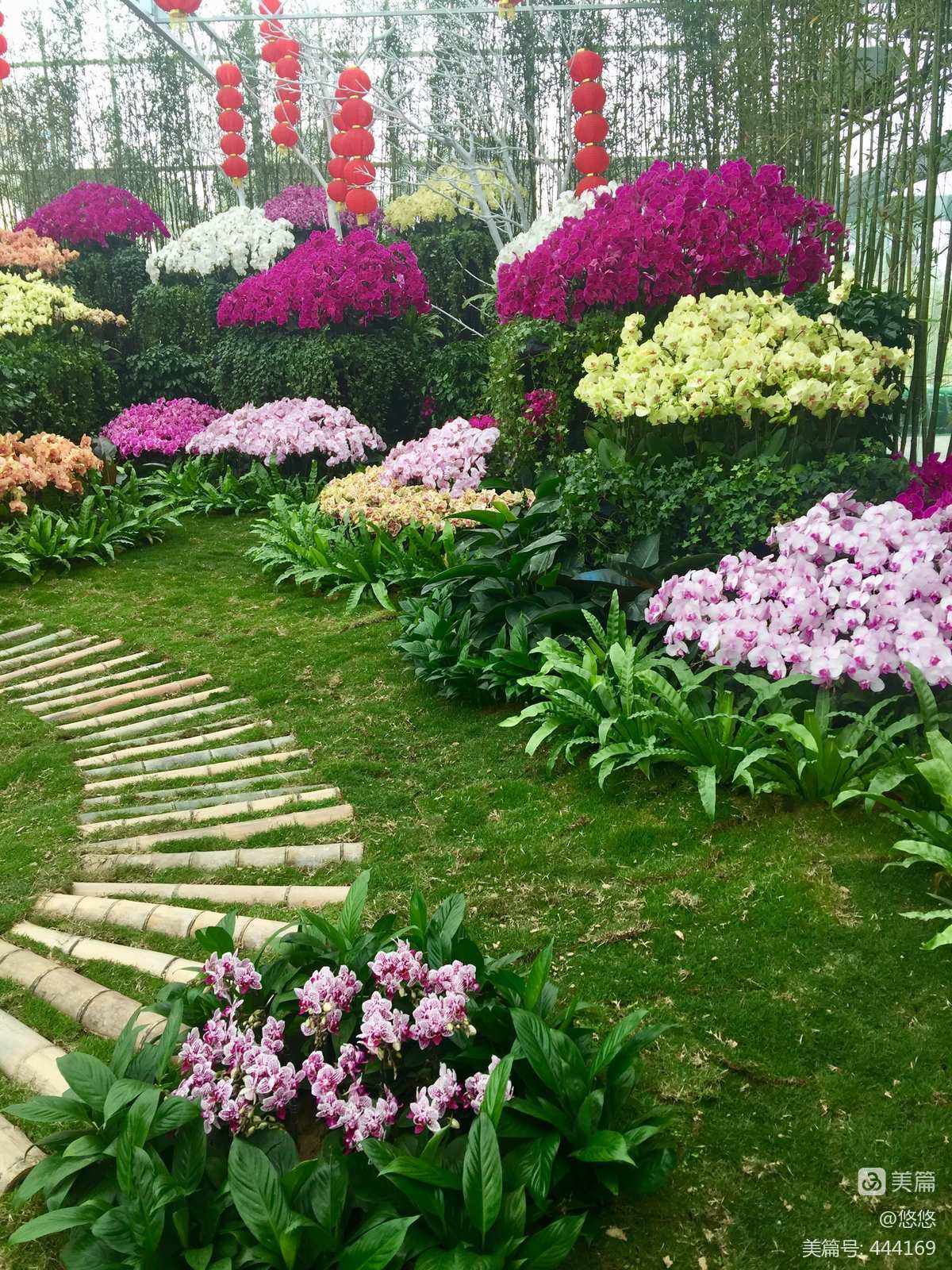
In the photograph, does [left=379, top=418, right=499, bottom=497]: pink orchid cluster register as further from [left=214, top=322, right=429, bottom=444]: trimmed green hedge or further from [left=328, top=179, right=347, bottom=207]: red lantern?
[left=328, top=179, right=347, bottom=207]: red lantern

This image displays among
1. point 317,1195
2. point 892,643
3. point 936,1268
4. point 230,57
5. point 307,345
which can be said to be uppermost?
point 230,57

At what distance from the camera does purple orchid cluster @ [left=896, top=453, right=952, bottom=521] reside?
3109 millimetres

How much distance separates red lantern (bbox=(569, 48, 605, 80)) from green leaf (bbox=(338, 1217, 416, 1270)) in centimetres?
840

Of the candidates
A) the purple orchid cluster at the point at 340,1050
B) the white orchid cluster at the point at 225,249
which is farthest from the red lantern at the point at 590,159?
the purple orchid cluster at the point at 340,1050

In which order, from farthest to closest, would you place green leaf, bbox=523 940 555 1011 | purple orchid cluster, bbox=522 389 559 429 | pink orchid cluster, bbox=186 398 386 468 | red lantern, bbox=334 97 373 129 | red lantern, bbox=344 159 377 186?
red lantern, bbox=344 159 377 186
red lantern, bbox=334 97 373 129
pink orchid cluster, bbox=186 398 386 468
purple orchid cluster, bbox=522 389 559 429
green leaf, bbox=523 940 555 1011

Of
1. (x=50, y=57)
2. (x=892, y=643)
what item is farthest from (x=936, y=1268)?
(x=50, y=57)

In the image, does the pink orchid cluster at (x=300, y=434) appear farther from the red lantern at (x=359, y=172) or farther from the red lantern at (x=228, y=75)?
the red lantern at (x=228, y=75)

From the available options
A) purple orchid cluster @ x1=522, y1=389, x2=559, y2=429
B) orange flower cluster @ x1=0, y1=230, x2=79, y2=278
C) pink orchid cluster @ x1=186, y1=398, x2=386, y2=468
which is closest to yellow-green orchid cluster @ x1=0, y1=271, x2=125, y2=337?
orange flower cluster @ x1=0, y1=230, x2=79, y2=278

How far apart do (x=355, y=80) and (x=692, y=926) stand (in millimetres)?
8933

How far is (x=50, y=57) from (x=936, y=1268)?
662 inches

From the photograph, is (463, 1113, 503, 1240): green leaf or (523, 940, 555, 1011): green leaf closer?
(463, 1113, 503, 1240): green leaf

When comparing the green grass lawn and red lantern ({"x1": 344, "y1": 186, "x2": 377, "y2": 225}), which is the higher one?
red lantern ({"x1": 344, "y1": 186, "x2": 377, "y2": 225})

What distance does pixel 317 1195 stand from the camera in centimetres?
153

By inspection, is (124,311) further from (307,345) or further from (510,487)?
(510,487)
